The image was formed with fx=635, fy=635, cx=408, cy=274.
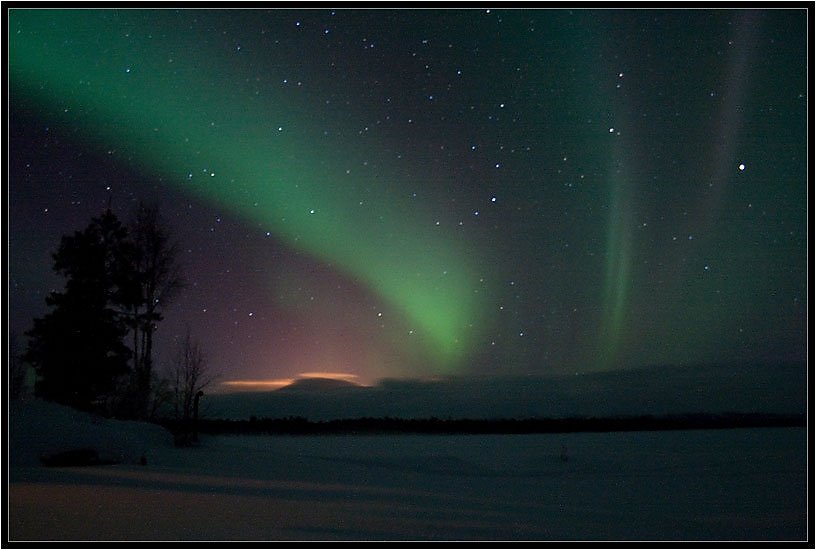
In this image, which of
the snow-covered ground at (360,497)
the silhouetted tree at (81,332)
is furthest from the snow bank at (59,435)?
the silhouetted tree at (81,332)

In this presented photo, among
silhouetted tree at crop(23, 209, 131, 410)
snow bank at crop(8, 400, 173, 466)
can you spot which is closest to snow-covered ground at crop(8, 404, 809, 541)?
snow bank at crop(8, 400, 173, 466)

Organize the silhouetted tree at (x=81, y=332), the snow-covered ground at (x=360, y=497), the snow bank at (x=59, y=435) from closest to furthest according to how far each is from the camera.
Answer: the snow-covered ground at (x=360, y=497) → the snow bank at (x=59, y=435) → the silhouetted tree at (x=81, y=332)

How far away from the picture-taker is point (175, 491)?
12461 mm

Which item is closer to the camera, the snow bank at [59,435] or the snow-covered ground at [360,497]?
the snow-covered ground at [360,497]

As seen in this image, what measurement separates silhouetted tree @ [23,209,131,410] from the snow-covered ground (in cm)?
601

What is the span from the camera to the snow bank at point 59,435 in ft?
52.0

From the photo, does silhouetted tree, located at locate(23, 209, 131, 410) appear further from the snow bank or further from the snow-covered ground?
the snow bank

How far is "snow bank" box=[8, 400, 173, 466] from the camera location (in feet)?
52.0

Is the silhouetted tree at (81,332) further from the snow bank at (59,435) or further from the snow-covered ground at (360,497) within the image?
the snow bank at (59,435)

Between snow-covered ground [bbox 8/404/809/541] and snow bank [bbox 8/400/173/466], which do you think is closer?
snow-covered ground [bbox 8/404/809/541]

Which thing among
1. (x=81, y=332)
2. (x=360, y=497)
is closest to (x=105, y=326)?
(x=81, y=332)

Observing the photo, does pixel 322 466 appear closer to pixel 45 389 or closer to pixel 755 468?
pixel 45 389

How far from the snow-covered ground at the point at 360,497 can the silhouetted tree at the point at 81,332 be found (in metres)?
6.01

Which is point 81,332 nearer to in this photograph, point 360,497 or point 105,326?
point 105,326
